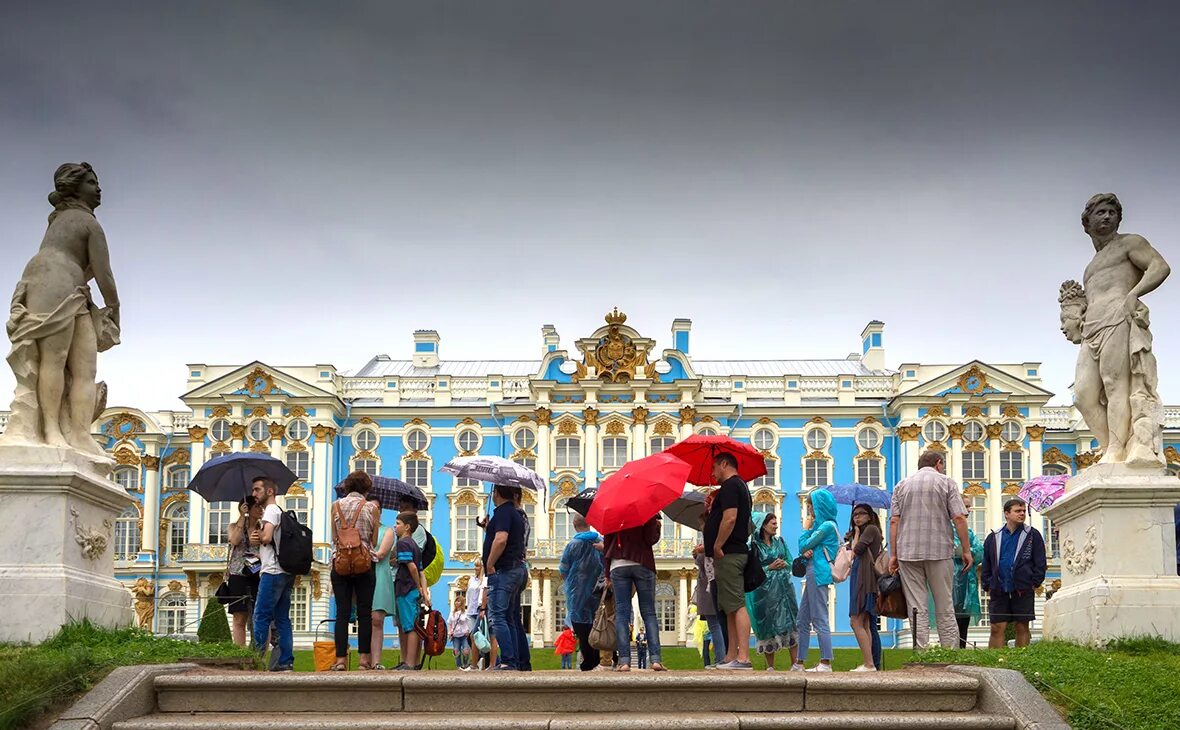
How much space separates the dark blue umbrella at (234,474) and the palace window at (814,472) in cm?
3268

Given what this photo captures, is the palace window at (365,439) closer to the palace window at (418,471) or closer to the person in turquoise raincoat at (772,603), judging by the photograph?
the palace window at (418,471)

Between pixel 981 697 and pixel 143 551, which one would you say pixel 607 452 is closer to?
pixel 143 551

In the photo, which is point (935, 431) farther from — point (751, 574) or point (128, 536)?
point (751, 574)

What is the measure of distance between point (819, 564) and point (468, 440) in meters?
34.6

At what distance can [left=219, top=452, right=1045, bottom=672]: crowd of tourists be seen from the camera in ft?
36.2

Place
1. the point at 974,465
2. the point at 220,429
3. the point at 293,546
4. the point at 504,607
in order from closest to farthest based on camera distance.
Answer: the point at 293,546
the point at 504,607
the point at 974,465
the point at 220,429

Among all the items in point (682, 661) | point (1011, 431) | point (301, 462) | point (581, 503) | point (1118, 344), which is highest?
point (1011, 431)

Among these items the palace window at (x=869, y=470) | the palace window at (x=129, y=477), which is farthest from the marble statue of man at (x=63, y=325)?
the palace window at (x=129, y=477)

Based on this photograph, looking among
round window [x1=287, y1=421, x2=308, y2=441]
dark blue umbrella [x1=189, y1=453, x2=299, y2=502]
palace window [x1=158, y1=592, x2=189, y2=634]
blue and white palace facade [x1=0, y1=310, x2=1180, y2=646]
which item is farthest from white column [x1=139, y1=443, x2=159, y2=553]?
dark blue umbrella [x1=189, y1=453, x2=299, y2=502]

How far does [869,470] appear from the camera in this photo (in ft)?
155

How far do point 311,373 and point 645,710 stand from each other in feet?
133

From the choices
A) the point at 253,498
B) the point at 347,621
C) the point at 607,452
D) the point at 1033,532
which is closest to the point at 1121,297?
the point at 1033,532

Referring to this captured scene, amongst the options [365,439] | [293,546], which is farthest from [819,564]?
[365,439]

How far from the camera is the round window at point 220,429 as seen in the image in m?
46.8
